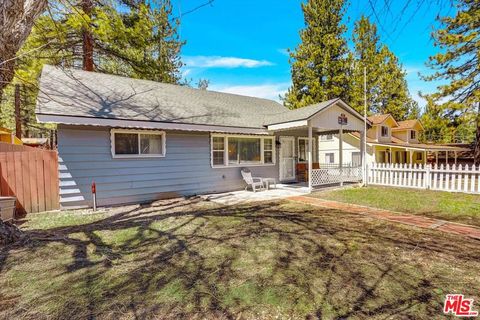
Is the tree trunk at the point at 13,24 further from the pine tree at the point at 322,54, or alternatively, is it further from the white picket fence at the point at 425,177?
the pine tree at the point at 322,54

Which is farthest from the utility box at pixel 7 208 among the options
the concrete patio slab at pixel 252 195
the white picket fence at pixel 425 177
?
the white picket fence at pixel 425 177

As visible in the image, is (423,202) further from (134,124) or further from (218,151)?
(134,124)

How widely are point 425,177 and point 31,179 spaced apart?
47.4 ft

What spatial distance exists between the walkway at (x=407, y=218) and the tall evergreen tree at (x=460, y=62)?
1241cm

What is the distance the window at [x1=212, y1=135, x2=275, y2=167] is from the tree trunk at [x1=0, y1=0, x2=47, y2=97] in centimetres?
645

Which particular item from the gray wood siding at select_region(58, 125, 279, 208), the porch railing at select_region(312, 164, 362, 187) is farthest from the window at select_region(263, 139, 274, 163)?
the porch railing at select_region(312, 164, 362, 187)

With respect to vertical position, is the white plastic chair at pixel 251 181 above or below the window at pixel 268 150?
below

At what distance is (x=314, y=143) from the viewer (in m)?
13.9

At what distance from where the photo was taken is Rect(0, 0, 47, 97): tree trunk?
3859 millimetres

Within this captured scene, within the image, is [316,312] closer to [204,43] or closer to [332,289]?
[332,289]

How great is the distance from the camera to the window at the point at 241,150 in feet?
33.4

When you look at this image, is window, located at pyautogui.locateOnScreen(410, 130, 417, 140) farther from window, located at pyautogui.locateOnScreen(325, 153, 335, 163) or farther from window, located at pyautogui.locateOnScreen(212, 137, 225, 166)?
window, located at pyautogui.locateOnScreen(212, 137, 225, 166)

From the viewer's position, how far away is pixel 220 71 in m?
20.0

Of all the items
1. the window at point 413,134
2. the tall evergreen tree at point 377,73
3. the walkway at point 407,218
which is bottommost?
the walkway at point 407,218
